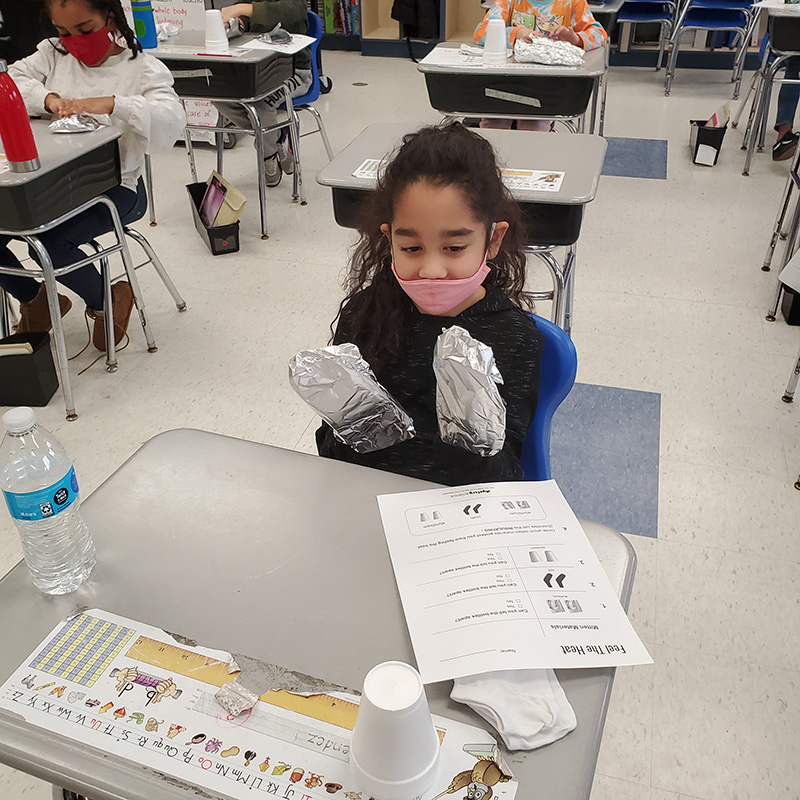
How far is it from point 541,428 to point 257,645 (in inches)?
24.6

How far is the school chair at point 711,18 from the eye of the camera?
4.79 metres

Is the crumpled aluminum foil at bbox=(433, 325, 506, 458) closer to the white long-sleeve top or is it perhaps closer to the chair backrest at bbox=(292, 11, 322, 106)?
the white long-sleeve top

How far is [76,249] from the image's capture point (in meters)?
2.23

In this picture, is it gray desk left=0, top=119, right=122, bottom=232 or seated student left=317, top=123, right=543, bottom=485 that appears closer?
seated student left=317, top=123, right=543, bottom=485

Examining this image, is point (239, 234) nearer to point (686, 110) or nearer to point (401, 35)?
point (686, 110)

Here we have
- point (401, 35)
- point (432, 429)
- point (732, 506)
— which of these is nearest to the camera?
point (432, 429)

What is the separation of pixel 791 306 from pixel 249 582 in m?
2.32

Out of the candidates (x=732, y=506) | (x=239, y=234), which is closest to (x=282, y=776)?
(x=732, y=506)

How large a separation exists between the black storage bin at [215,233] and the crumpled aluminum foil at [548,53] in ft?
4.26

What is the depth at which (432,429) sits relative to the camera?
1.11m

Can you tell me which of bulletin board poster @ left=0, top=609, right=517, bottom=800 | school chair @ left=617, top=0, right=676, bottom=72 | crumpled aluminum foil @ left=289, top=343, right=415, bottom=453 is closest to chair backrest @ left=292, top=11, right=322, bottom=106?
school chair @ left=617, top=0, right=676, bottom=72

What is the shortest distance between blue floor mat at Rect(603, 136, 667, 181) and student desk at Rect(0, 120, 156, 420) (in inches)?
101

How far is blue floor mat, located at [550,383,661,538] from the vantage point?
1791mm

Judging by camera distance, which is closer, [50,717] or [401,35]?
[50,717]
